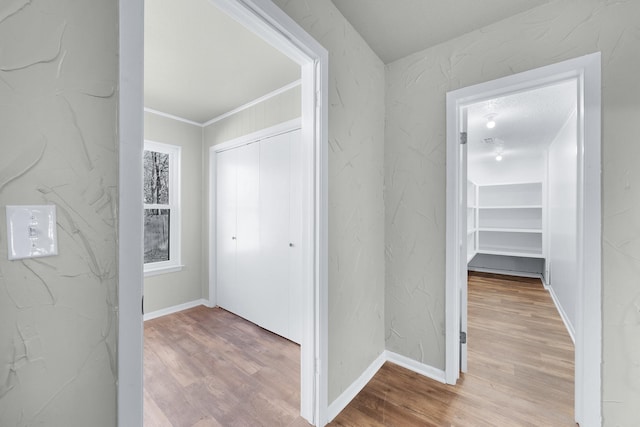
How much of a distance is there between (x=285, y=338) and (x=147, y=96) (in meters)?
2.83

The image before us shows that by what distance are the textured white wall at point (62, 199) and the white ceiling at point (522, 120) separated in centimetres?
207

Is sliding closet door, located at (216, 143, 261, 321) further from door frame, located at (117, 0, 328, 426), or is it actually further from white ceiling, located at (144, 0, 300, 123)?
door frame, located at (117, 0, 328, 426)

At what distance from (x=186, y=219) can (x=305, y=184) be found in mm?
2522

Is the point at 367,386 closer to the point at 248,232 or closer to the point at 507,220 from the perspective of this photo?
the point at 248,232

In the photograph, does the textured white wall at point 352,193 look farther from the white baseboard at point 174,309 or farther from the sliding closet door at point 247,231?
the white baseboard at point 174,309

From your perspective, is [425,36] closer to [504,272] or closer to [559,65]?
[559,65]

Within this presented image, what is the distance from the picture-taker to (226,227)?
3291 mm

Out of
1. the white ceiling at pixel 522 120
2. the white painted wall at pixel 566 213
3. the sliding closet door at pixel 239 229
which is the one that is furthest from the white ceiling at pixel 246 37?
the white painted wall at pixel 566 213

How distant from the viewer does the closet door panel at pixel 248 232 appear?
114 inches

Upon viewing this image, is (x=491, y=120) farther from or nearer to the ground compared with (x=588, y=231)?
farther from the ground

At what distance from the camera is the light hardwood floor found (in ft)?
5.09

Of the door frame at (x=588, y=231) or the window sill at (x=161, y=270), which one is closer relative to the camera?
the door frame at (x=588, y=231)

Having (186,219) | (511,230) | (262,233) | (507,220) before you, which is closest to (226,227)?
(186,219)

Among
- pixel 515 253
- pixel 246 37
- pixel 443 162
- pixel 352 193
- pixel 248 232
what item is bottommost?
pixel 515 253
